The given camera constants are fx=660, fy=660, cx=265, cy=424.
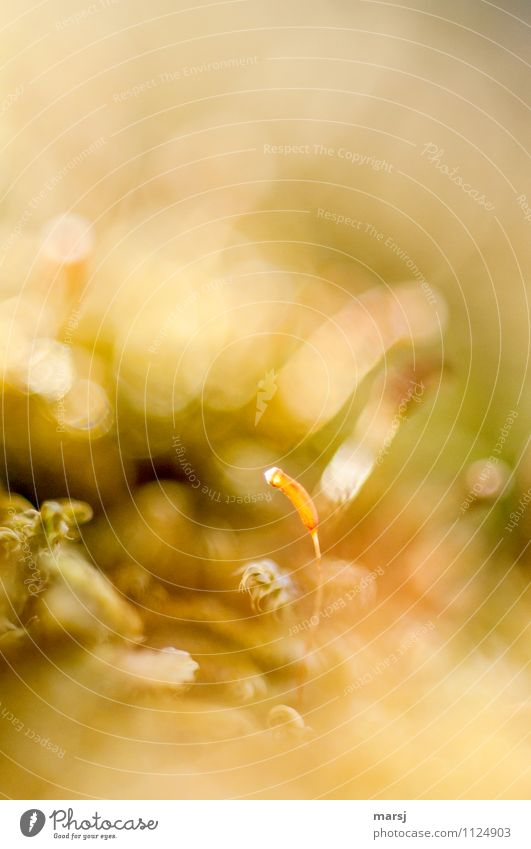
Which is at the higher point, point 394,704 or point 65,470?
point 65,470

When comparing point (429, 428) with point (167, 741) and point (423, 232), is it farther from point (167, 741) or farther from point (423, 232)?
point (167, 741)

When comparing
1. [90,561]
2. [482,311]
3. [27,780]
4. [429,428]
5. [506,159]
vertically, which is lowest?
[27,780]

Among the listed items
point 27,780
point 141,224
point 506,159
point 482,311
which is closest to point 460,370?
point 482,311

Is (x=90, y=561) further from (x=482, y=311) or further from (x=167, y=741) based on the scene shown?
(x=482, y=311)
